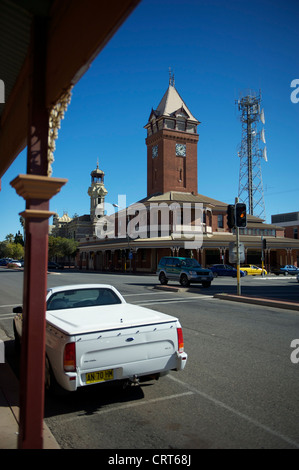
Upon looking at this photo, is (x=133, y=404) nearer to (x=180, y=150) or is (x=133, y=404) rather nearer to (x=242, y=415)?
(x=242, y=415)

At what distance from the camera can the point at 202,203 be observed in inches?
1863

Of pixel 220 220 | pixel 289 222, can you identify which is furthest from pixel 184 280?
pixel 289 222

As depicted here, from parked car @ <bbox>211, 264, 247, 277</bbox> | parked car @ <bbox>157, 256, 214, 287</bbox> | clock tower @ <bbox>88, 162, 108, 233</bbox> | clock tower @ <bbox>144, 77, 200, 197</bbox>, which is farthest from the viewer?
clock tower @ <bbox>88, 162, 108, 233</bbox>

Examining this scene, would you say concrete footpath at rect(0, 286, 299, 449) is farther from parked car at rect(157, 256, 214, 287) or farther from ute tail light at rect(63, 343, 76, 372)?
parked car at rect(157, 256, 214, 287)

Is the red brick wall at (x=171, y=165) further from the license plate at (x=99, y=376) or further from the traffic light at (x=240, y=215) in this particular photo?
the license plate at (x=99, y=376)

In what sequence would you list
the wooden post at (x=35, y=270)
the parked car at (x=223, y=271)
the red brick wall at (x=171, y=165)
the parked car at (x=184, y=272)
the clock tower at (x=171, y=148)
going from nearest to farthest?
the wooden post at (x=35, y=270) → the parked car at (x=184, y=272) → the parked car at (x=223, y=271) → the red brick wall at (x=171, y=165) → the clock tower at (x=171, y=148)

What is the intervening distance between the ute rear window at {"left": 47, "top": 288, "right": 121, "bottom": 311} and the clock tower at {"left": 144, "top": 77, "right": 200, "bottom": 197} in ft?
148

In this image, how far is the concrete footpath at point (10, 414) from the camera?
3.51 meters

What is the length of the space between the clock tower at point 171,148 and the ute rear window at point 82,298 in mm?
45223

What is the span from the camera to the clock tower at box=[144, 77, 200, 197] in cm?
5225

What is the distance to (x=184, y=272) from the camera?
23.2 m

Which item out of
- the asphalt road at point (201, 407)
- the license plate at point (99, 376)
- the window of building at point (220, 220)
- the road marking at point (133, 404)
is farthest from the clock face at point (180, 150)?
the license plate at point (99, 376)

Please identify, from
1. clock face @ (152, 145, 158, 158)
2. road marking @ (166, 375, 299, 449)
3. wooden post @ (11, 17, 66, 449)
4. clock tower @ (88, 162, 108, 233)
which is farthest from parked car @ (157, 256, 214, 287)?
clock tower @ (88, 162, 108, 233)

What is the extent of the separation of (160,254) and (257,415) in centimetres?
4007
